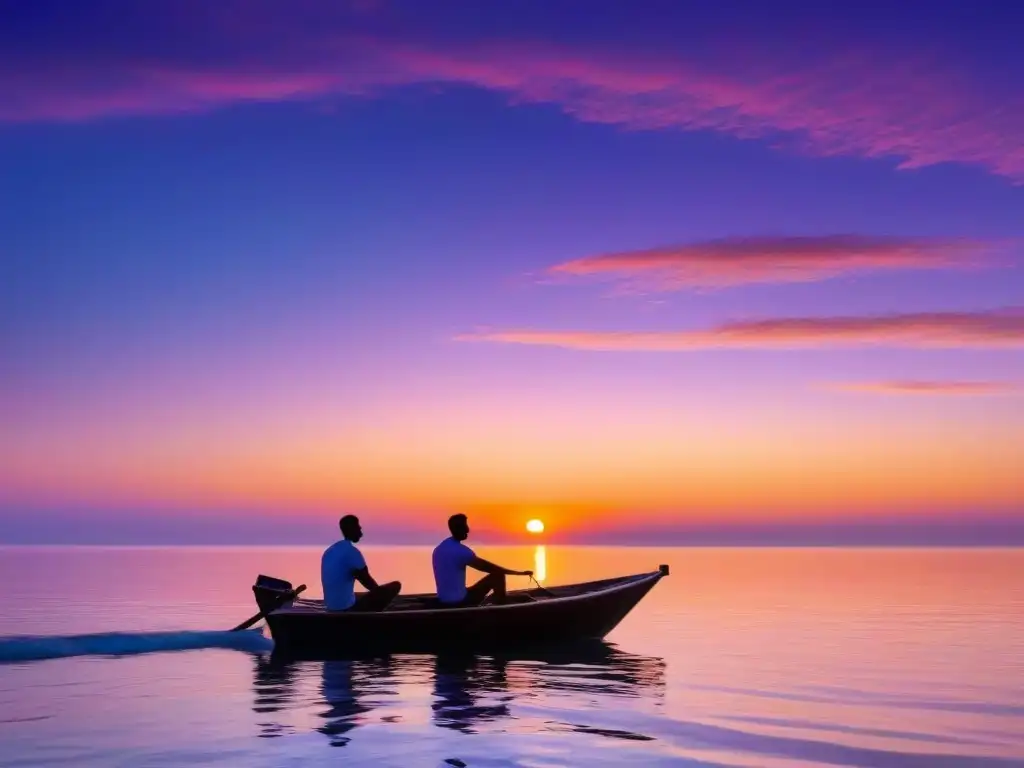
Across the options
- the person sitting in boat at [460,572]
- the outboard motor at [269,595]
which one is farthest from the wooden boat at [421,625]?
the person sitting in boat at [460,572]

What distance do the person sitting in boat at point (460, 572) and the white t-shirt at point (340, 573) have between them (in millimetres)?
1694

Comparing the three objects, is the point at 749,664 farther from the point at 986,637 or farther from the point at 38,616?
the point at 38,616

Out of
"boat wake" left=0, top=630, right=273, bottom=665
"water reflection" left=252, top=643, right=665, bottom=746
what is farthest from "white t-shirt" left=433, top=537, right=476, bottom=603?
"boat wake" left=0, top=630, right=273, bottom=665

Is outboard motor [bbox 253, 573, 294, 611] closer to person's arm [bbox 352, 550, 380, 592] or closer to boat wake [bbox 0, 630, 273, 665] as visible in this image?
boat wake [bbox 0, 630, 273, 665]

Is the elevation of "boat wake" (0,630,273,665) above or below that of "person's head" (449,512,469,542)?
below

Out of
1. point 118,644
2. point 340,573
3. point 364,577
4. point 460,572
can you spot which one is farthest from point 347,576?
point 118,644

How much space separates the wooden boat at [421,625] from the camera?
21406 mm

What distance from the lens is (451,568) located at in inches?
878

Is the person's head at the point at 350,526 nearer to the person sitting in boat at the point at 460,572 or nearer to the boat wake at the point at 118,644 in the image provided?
the person sitting in boat at the point at 460,572

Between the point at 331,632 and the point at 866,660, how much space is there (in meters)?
11.4

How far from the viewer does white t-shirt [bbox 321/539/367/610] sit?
2145cm

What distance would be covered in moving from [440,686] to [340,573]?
460cm

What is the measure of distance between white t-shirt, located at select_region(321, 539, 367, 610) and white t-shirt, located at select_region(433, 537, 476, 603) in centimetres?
166

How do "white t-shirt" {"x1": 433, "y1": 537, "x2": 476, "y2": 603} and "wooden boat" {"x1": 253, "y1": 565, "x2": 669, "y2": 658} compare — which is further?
"white t-shirt" {"x1": 433, "y1": 537, "x2": 476, "y2": 603}
